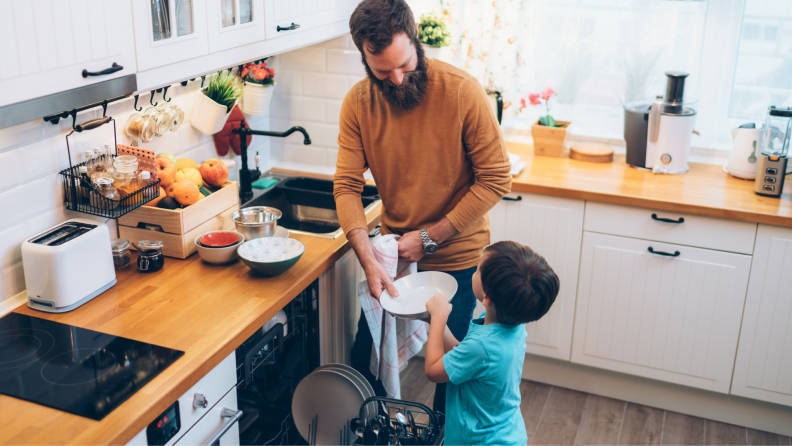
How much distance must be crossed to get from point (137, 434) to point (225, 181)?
102 cm

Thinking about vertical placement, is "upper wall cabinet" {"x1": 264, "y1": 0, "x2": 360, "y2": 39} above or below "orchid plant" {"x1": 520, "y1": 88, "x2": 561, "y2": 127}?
above

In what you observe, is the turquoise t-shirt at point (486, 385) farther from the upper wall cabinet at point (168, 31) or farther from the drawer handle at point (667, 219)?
the drawer handle at point (667, 219)

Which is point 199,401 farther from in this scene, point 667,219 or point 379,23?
point 667,219

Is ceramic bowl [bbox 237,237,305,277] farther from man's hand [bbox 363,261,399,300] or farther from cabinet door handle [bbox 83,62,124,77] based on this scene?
cabinet door handle [bbox 83,62,124,77]

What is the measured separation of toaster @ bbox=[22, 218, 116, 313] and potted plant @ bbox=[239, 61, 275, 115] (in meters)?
A: 1.00

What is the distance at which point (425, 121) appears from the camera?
194 centimetres

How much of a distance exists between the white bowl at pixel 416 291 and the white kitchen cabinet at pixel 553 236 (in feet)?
3.06

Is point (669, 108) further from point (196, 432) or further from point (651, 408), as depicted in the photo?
point (196, 432)

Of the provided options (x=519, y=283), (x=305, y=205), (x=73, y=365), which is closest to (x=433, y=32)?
(x=305, y=205)

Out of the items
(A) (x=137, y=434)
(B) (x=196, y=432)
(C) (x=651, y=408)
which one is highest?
(A) (x=137, y=434)

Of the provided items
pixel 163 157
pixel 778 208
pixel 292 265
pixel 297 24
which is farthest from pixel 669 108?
pixel 163 157

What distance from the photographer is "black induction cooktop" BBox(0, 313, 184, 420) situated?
1356 millimetres

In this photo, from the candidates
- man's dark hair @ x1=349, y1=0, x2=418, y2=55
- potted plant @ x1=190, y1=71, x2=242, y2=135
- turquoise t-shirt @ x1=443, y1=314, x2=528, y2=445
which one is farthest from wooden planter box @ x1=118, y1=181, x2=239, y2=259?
turquoise t-shirt @ x1=443, y1=314, x2=528, y2=445

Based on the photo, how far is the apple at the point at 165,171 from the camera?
2.00m
